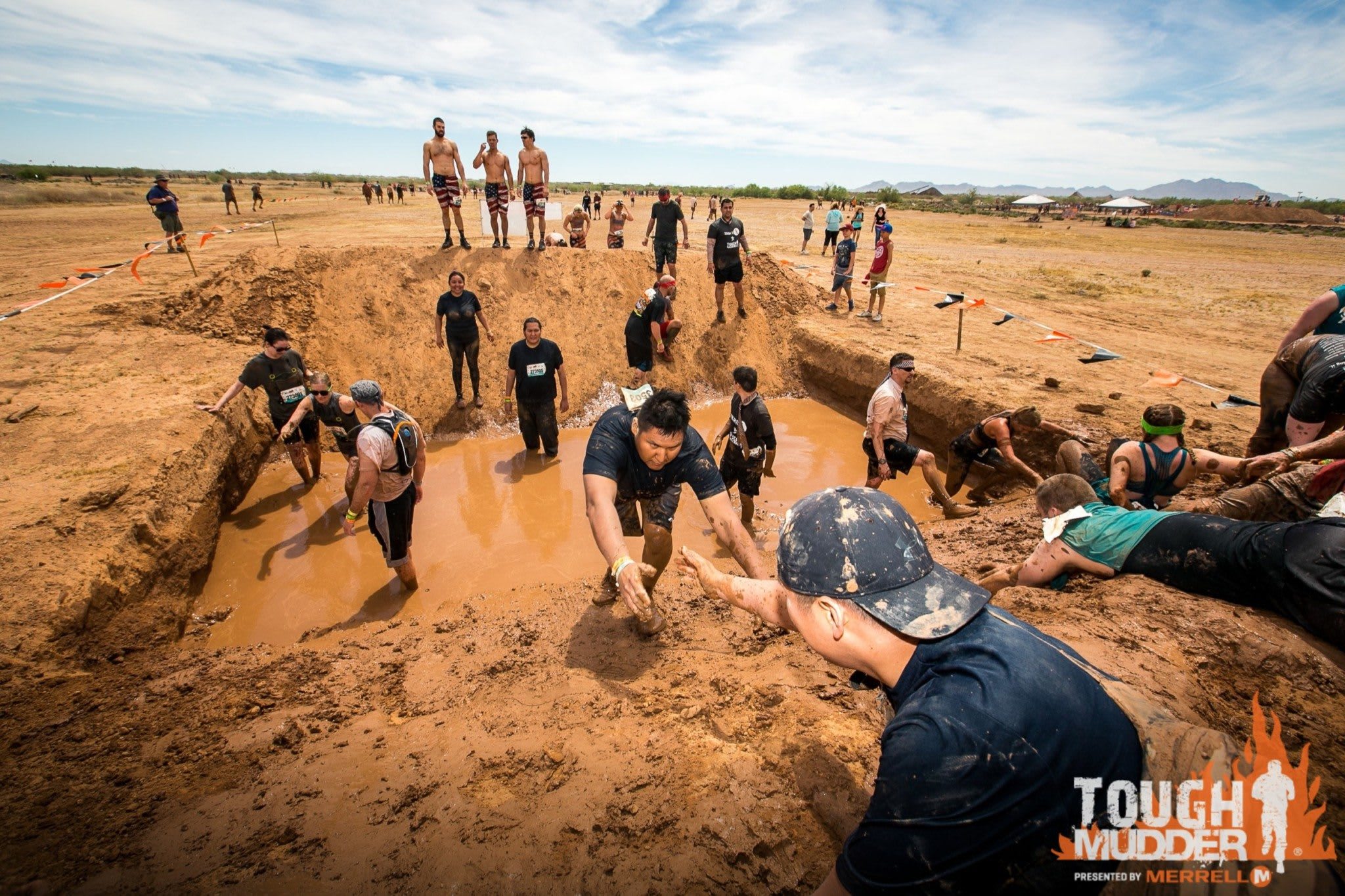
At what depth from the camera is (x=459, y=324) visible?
7445 mm

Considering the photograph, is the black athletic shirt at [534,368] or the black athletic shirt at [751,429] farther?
the black athletic shirt at [534,368]

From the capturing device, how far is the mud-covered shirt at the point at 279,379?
5660 millimetres

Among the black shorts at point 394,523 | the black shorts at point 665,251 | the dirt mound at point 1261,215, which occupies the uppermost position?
the dirt mound at point 1261,215

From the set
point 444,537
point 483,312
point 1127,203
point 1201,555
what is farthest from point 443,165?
point 1127,203

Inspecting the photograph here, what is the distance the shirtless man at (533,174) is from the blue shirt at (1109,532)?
29.6 feet

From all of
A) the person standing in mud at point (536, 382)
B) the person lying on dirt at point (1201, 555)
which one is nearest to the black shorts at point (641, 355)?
the person standing in mud at point (536, 382)

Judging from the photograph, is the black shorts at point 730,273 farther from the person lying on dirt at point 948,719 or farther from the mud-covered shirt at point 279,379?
the person lying on dirt at point 948,719

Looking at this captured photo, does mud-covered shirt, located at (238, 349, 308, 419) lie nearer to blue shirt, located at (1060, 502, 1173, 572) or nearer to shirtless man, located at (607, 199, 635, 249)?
blue shirt, located at (1060, 502, 1173, 572)

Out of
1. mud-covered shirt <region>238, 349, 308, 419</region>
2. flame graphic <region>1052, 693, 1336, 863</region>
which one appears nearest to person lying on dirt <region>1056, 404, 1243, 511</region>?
flame graphic <region>1052, 693, 1336, 863</region>

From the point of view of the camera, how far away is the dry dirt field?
207 cm

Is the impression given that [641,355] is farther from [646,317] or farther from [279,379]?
[279,379]

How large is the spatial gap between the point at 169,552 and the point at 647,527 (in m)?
3.92

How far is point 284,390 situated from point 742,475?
4.96 metres

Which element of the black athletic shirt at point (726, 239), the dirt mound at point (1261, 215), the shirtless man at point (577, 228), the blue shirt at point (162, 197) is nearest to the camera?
the black athletic shirt at point (726, 239)
